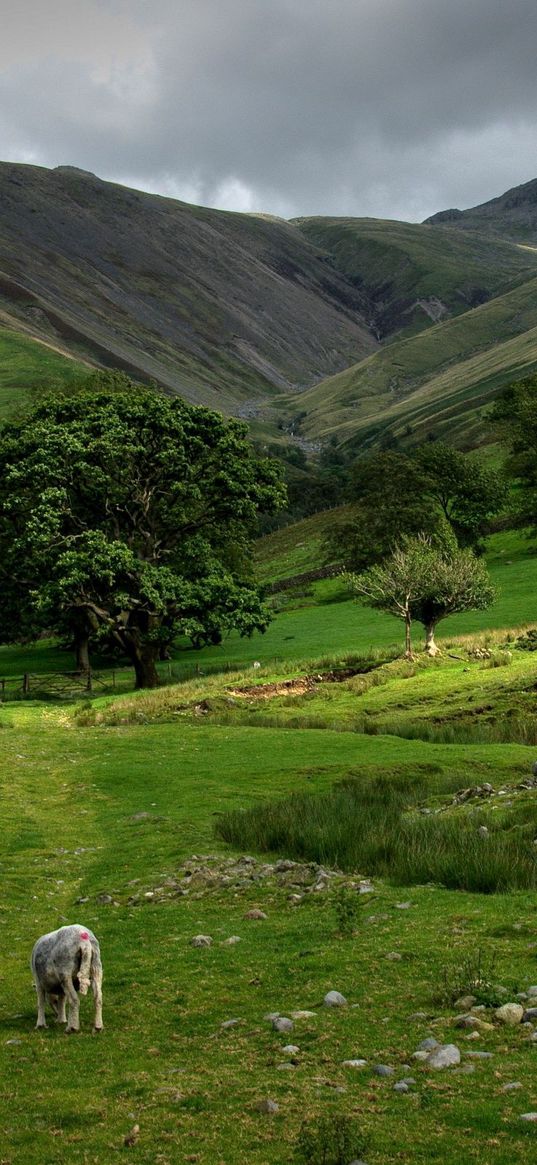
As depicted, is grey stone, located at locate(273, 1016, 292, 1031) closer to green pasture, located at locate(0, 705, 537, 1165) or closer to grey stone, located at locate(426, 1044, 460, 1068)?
green pasture, located at locate(0, 705, 537, 1165)

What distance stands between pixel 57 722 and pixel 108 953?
3167 centimetres

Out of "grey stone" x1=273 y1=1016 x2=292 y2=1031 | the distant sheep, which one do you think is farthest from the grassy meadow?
the distant sheep

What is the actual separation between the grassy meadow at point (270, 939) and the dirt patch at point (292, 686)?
12357 millimetres

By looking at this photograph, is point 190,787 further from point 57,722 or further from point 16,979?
point 57,722

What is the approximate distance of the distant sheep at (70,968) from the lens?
10.7 m

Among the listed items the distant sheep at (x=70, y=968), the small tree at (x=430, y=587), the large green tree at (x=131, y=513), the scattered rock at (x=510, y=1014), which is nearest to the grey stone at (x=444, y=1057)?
the scattered rock at (x=510, y=1014)

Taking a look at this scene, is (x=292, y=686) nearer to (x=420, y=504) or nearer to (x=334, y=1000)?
(x=334, y=1000)

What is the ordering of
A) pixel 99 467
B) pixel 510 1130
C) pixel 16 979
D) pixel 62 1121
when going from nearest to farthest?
pixel 510 1130 → pixel 62 1121 → pixel 16 979 → pixel 99 467

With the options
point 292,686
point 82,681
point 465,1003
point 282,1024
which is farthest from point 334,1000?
point 82,681

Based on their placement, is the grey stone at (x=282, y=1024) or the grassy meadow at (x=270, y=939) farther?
the grey stone at (x=282, y=1024)

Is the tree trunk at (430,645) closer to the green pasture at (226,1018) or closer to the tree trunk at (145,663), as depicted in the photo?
the tree trunk at (145,663)

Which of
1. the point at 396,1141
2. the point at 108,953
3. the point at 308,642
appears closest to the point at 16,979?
the point at 108,953

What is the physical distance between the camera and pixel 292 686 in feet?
161

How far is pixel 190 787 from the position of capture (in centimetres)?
2628
